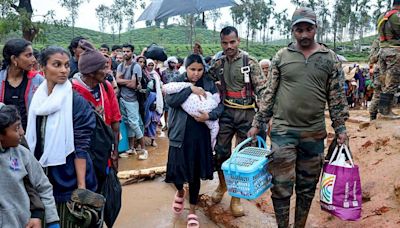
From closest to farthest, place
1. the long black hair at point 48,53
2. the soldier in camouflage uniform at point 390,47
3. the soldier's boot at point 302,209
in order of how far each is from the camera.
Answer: the long black hair at point 48,53
the soldier's boot at point 302,209
the soldier in camouflage uniform at point 390,47

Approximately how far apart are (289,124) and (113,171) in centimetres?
140

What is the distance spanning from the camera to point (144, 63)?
23.0 ft

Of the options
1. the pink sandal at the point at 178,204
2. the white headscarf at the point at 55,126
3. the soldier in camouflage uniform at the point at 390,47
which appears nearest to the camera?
the white headscarf at the point at 55,126

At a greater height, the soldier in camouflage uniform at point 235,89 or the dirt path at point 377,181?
A: the soldier in camouflage uniform at point 235,89

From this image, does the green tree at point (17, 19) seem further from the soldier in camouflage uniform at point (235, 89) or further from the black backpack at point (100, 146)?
the black backpack at point (100, 146)

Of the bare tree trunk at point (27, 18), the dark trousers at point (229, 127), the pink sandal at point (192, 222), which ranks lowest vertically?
the pink sandal at point (192, 222)

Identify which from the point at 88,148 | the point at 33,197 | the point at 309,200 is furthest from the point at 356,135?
the point at 33,197

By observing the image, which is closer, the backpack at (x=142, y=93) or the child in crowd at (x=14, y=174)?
the child in crowd at (x=14, y=174)

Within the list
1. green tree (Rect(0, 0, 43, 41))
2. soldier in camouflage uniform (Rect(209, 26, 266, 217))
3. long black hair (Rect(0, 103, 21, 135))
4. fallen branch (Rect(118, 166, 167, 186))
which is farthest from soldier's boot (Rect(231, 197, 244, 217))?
green tree (Rect(0, 0, 43, 41))

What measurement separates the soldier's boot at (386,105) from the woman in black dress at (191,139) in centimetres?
295

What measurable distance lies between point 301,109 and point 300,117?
0.21 ft

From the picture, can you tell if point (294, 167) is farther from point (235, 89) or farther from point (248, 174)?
point (235, 89)

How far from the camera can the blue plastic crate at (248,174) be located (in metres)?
3.00

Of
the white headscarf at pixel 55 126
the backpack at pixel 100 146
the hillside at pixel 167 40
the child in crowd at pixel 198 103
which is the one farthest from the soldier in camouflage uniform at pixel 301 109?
Result: the hillside at pixel 167 40
